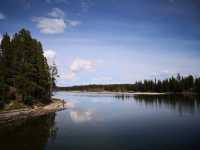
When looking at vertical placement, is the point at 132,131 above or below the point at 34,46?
below

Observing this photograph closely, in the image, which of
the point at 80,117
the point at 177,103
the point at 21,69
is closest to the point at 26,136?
the point at 80,117

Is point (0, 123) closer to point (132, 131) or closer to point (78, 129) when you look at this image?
point (78, 129)

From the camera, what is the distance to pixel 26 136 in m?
30.1

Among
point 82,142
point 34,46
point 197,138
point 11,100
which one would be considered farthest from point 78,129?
point 34,46

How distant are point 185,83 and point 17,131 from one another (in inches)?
6108

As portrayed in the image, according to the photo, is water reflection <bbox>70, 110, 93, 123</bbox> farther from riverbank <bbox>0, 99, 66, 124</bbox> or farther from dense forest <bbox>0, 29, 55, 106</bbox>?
dense forest <bbox>0, 29, 55, 106</bbox>

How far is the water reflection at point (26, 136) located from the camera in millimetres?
25000

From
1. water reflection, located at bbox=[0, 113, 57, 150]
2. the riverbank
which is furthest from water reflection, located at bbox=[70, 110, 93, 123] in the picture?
the riverbank

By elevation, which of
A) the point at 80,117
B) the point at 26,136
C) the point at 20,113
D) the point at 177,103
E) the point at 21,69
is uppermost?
the point at 21,69

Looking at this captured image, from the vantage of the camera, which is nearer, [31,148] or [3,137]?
[31,148]

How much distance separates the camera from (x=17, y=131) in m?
33.6

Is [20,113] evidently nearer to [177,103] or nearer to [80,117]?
[80,117]

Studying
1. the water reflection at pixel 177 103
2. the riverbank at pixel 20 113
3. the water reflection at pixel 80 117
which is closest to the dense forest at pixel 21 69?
the riverbank at pixel 20 113

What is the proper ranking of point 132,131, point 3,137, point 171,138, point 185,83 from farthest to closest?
point 185,83
point 132,131
point 3,137
point 171,138
